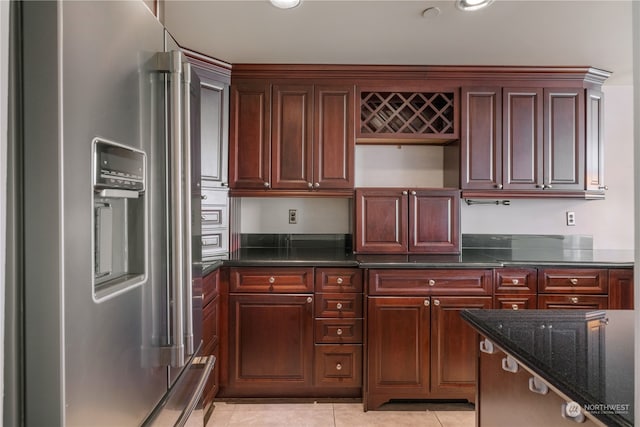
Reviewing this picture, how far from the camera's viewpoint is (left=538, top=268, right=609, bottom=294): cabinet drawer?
2227 millimetres

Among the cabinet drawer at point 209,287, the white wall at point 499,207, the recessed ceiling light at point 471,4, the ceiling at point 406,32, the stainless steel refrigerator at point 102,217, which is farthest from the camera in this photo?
the white wall at point 499,207

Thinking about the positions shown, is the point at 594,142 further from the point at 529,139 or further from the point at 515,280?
the point at 515,280

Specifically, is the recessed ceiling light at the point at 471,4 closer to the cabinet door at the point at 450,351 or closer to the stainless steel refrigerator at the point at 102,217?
the stainless steel refrigerator at the point at 102,217

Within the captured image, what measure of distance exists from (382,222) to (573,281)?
1267mm

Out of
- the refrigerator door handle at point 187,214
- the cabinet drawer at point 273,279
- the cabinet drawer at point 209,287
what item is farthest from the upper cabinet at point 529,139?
the refrigerator door handle at point 187,214

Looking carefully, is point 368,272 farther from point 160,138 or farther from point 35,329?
point 35,329

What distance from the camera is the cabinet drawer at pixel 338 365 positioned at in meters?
2.23

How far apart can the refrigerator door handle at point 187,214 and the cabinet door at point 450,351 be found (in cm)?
168

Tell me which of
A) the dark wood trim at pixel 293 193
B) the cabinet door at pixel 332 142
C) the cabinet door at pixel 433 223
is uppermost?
the cabinet door at pixel 332 142

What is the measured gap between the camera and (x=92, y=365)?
0.60 m

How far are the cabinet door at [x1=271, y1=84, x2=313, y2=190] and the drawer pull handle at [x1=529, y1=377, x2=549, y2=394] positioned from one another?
185 centimetres

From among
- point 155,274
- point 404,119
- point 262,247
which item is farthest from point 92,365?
point 404,119

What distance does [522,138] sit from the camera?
2533 millimetres

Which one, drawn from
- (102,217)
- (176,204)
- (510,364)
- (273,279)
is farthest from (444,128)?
(102,217)
